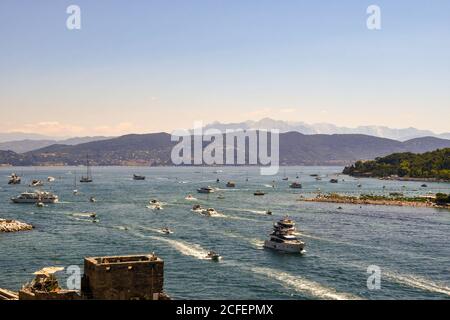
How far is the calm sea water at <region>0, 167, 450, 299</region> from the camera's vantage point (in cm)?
5175

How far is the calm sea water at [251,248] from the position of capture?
51750 mm

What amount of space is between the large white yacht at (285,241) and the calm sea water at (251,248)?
4.40 ft

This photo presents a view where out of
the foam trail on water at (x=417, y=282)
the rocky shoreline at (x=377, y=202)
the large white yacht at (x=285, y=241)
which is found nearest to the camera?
the foam trail on water at (x=417, y=282)

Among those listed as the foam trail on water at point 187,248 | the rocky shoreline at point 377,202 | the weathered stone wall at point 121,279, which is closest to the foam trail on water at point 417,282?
the foam trail on water at point 187,248

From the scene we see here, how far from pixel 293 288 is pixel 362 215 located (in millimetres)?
66214

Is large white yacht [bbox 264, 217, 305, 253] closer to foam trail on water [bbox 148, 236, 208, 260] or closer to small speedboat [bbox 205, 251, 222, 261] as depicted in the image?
foam trail on water [bbox 148, 236, 208, 260]

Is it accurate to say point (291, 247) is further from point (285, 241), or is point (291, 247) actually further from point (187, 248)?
point (187, 248)

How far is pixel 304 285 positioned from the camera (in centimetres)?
5228

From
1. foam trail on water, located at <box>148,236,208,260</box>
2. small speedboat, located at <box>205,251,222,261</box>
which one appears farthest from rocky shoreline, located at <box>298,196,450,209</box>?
small speedboat, located at <box>205,251,222,261</box>

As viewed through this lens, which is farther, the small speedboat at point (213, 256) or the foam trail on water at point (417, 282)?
the small speedboat at point (213, 256)

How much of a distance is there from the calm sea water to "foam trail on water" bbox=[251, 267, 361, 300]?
0.09m

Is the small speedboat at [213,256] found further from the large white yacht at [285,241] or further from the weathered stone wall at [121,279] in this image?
the weathered stone wall at [121,279]

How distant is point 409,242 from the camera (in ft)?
254

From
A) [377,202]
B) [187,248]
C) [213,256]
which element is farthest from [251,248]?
[377,202]
